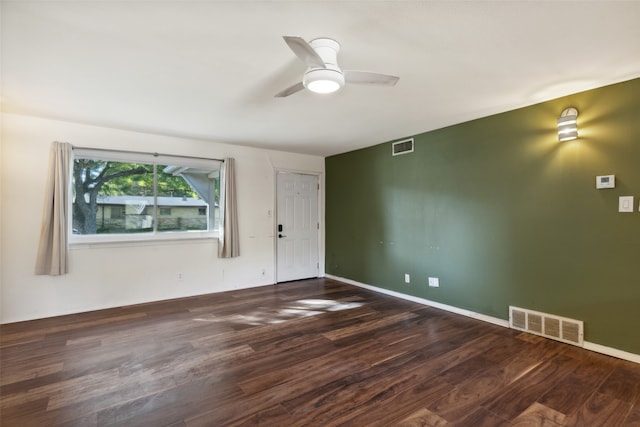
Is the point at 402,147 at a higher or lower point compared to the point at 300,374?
higher

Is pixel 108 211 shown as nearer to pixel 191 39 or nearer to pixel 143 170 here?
pixel 143 170

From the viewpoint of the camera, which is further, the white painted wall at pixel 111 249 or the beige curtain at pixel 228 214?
the beige curtain at pixel 228 214

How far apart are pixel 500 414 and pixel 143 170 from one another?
4951mm

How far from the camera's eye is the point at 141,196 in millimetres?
4570

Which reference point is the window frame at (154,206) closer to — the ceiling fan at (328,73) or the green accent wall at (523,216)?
the green accent wall at (523,216)

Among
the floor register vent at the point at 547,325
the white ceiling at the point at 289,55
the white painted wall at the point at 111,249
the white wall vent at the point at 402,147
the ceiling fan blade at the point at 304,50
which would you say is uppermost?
the white ceiling at the point at 289,55

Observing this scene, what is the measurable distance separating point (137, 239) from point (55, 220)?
3.09ft

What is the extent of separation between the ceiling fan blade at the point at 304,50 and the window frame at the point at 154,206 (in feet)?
11.4

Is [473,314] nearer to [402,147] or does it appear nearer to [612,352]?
[612,352]

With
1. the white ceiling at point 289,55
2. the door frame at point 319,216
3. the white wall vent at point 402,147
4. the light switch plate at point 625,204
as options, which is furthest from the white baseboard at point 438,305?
the white ceiling at point 289,55

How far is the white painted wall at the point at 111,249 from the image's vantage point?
146 inches

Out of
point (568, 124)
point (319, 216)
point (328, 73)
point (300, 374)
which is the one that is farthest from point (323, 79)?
point (319, 216)

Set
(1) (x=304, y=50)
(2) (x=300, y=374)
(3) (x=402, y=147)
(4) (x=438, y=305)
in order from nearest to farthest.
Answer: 1. (1) (x=304, y=50)
2. (2) (x=300, y=374)
3. (4) (x=438, y=305)
4. (3) (x=402, y=147)

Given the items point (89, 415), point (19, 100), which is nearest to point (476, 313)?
point (89, 415)
